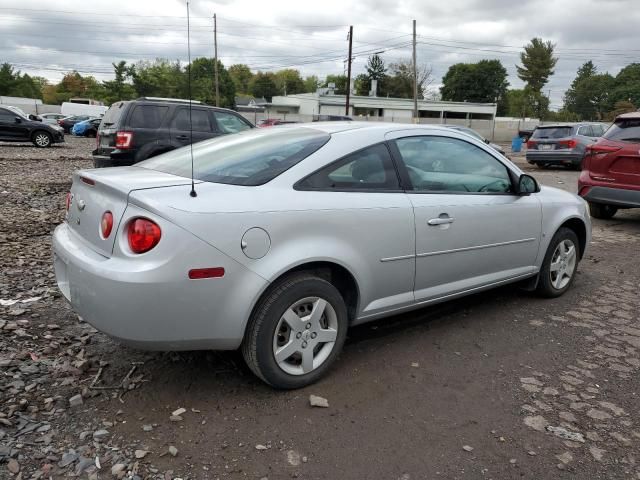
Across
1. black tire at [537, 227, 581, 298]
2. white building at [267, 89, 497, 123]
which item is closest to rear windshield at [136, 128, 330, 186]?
black tire at [537, 227, 581, 298]

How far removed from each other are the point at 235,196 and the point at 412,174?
1347 millimetres

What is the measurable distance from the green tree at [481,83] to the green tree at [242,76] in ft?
159

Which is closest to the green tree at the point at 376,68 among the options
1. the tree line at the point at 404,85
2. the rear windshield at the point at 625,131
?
the tree line at the point at 404,85

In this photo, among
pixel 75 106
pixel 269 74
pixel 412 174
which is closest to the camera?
pixel 412 174

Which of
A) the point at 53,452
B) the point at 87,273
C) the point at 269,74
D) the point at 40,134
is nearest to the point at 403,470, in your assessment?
the point at 53,452

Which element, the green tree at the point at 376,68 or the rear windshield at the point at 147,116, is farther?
the green tree at the point at 376,68

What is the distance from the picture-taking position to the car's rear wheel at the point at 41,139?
20250 mm

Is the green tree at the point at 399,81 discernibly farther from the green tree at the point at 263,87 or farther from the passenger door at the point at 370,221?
the passenger door at the point at 370,221

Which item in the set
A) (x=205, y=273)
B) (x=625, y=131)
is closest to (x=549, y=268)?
(x=205, y=273)

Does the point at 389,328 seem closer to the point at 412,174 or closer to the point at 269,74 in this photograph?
the point at 412,174

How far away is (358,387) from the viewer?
121 inches

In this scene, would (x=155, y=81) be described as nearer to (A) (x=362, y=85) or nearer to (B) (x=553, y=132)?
(A) (x=362, y=85)

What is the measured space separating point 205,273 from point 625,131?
7.30 metres

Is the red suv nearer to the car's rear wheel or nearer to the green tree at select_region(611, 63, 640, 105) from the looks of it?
the car's rear wheel
